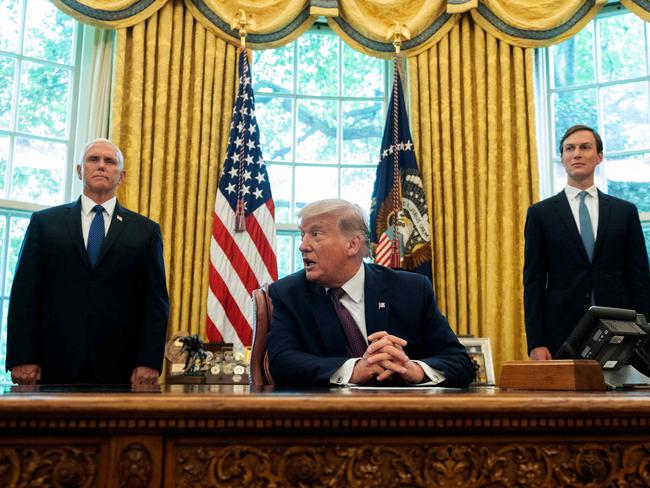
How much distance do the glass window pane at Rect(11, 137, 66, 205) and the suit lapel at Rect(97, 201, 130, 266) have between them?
5.57 feet

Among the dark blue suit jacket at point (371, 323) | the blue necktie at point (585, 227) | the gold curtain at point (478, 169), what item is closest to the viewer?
the dark blue suit jacket at point (371, 323)

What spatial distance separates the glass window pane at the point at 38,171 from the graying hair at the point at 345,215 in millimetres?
2878

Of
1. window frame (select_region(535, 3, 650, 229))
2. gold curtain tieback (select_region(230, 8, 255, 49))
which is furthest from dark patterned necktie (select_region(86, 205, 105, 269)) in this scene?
window frame (select_region(535, 3, 650, 229))

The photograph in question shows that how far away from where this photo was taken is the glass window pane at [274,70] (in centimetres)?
527

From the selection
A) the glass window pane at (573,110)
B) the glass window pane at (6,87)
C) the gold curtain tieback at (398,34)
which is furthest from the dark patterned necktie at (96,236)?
the glass window pane at (573,110)

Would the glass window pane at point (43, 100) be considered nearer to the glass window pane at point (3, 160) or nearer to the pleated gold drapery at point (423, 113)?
the glass window pane at point (3, 160)

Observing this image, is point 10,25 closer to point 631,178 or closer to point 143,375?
point 143,375

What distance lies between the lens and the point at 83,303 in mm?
2936

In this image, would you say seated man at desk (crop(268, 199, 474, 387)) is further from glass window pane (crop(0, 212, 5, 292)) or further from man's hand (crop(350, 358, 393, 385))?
glass window pane (crop(0, 212, 5, 292))

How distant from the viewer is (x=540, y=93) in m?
5.29

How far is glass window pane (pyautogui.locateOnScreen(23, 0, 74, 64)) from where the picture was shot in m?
4.74

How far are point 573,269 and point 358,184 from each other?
213 cm

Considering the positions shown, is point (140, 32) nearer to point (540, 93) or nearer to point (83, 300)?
point (83, 300)

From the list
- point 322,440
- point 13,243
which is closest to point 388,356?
point 322,440
